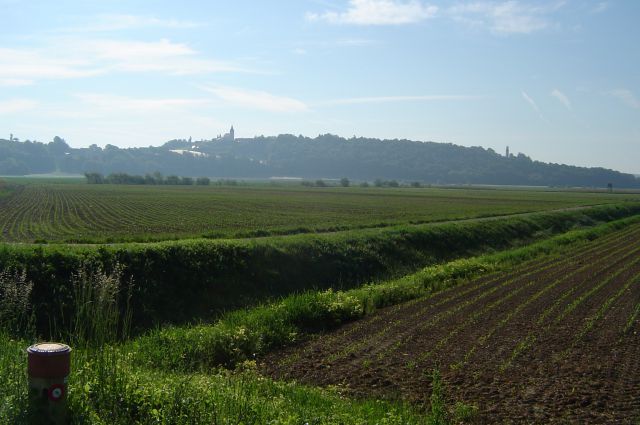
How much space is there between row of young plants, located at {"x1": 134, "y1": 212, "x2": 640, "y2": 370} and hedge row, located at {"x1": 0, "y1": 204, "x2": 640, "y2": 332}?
1.99 metres

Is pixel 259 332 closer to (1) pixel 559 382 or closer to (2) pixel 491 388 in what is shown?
(2) pixel 491 388

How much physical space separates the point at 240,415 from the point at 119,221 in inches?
1329

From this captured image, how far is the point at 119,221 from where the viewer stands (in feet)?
124

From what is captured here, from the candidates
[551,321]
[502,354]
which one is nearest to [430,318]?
[551,321]

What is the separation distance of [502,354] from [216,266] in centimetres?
1065

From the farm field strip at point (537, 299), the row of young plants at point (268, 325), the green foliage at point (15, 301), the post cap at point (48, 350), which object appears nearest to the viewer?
the post cap at point (48, 350)

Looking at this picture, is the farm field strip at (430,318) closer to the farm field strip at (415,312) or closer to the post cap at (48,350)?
the farm field strip at (415,312)

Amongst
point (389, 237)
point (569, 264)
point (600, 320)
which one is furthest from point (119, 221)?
point (600, 320)

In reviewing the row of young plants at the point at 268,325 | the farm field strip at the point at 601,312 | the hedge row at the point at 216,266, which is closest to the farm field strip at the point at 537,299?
Answer: the farm field strip at the point at 601,312

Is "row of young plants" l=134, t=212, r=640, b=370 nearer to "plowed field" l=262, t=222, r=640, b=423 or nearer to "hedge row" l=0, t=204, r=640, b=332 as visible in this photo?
"plowed field" l=262, t=222, r=640, b=423

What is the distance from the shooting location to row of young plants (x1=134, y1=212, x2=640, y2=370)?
1163 cm

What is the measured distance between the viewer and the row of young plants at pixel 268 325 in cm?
1163

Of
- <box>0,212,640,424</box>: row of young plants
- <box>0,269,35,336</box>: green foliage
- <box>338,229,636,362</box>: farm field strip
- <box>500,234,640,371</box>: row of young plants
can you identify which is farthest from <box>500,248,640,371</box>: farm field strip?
<box>0,269,35,336</box>: green foliage

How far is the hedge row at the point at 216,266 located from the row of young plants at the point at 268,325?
1.99 metres
